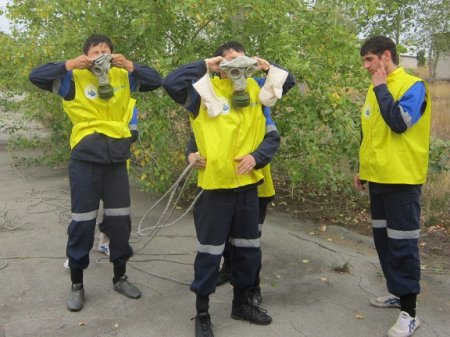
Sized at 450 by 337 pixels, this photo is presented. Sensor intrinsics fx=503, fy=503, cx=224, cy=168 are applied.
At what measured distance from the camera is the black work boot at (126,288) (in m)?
4.11

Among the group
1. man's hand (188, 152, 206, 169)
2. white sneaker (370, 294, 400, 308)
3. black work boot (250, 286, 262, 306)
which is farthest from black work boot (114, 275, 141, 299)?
white sneaker (370, 294, 400, 308)

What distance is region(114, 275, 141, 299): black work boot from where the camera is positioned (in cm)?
411

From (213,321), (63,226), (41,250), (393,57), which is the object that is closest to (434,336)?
(213,321)

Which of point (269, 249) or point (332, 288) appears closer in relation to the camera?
point (332, 288)

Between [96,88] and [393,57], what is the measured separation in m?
2.18

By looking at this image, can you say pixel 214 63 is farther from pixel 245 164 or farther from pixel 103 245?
pixel 103 245

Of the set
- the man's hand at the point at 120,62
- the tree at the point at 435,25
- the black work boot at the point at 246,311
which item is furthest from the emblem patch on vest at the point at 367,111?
the tree at the point at 435,25

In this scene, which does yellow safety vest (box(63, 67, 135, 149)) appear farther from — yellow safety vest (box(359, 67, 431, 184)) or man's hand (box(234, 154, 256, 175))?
yellow safety vest (box(359, 67, 431, 184))

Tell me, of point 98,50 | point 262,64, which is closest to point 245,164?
point 262,64

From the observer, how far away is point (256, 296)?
154 inches

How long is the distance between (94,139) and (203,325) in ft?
5.25

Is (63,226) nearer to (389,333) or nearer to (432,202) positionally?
(389,333)

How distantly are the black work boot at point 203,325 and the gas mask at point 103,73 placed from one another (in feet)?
5.78

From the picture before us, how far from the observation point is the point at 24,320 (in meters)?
3.74
